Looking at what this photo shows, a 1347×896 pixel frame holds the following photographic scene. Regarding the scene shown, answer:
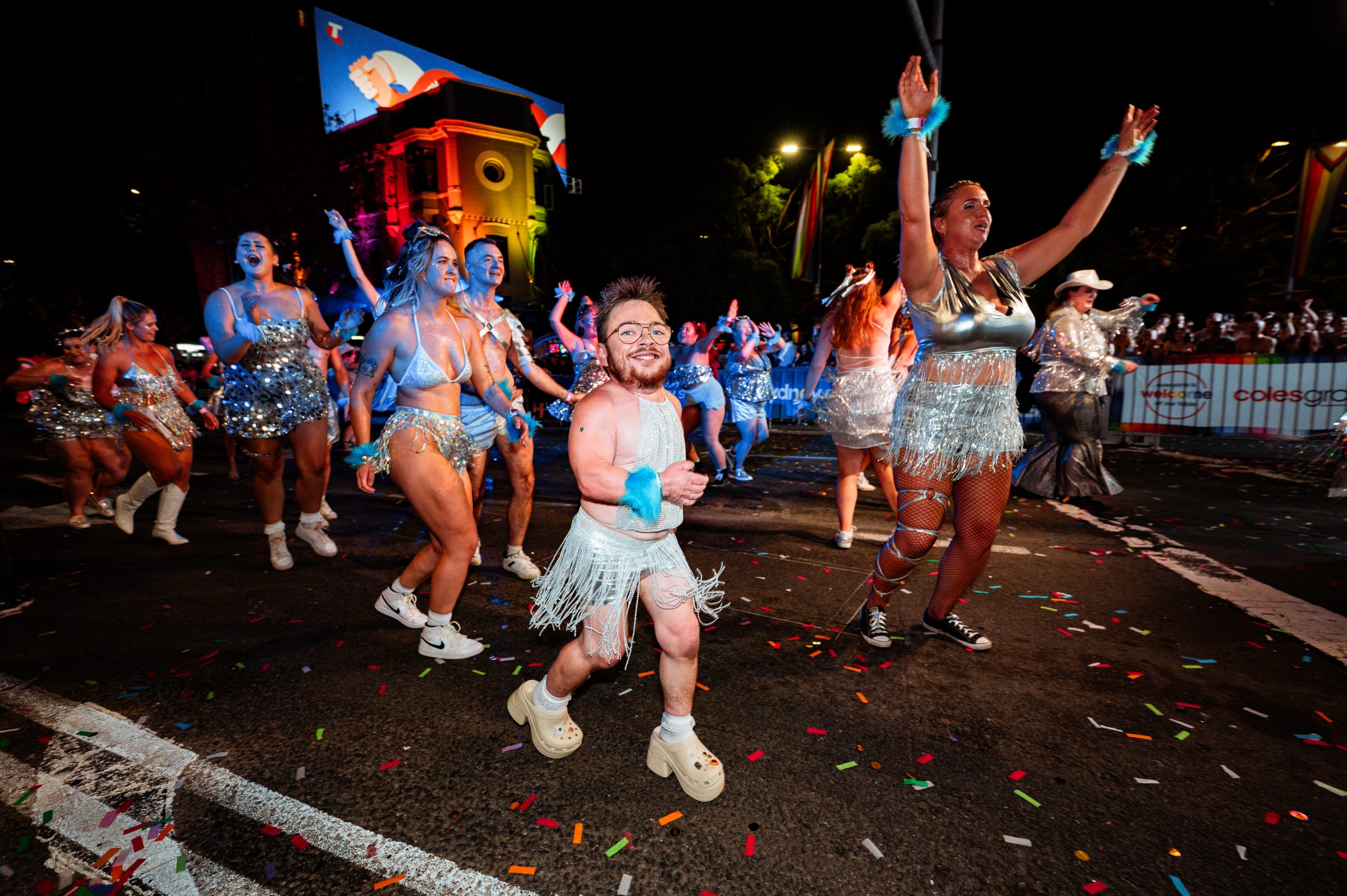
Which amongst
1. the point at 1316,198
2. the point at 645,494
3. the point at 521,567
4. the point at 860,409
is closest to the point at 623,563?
the point at 645,494

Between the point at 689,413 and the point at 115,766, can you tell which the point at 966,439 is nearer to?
the point at 115,766

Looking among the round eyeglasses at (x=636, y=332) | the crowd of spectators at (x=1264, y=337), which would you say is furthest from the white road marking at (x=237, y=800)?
the crowd of spectators at (x=1264, y=337)

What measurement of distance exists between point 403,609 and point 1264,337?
13951 mm

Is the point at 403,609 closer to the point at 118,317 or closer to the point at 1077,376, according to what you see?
the point at 118,317

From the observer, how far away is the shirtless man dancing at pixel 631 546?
6.85 feet

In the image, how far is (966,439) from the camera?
10.2 ft

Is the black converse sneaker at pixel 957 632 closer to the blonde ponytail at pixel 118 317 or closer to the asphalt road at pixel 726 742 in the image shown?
the asphalt road at pixel 726 742

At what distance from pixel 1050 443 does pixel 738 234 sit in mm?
15617

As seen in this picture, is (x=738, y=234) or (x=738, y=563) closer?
(x=738, y=563)

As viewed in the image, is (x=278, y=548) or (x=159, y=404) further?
(x=159, y=404)

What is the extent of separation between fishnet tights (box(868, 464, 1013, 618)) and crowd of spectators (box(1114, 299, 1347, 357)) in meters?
9.37

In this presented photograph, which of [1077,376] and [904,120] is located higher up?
[904,120]

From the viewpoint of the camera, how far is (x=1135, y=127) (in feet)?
10.2

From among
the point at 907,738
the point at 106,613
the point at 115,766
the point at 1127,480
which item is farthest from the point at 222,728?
the point at 1127,480
